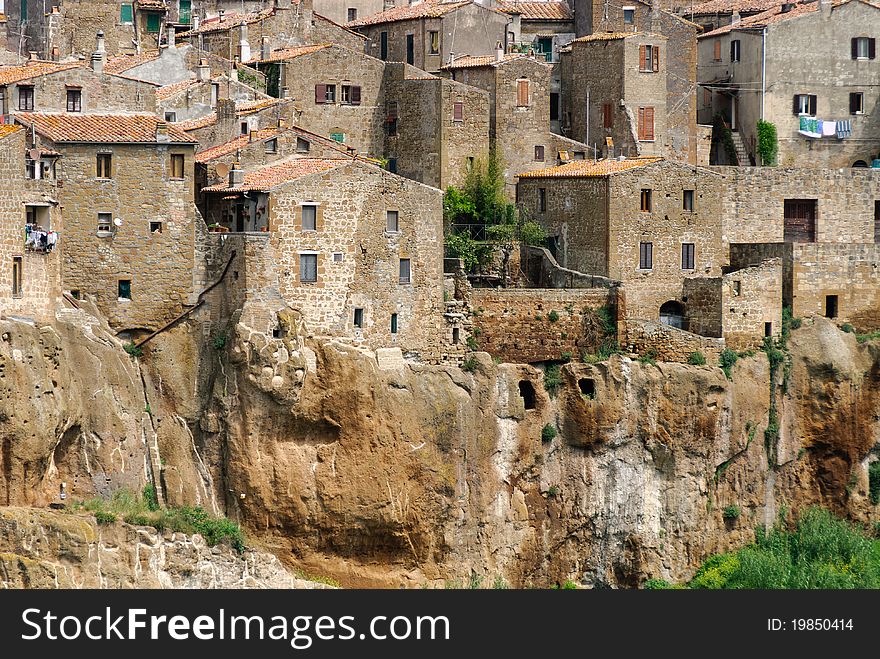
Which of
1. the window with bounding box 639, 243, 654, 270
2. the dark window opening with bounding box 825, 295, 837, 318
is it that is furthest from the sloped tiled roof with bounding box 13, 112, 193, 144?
the dark window opening with bounding box 825, 295, 837, 318

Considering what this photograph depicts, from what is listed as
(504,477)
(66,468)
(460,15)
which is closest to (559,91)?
(460,15)

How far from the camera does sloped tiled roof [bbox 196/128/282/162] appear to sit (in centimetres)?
7581

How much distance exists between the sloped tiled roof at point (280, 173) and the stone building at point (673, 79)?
13.6m

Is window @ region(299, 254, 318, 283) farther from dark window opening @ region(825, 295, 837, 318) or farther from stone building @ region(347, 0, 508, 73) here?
dark window opening @ region(825, 295, 837, 318)

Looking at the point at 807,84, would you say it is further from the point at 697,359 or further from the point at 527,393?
the point at 527,393

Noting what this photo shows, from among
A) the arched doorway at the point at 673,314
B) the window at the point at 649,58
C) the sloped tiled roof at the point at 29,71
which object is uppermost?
the window at the point at 649,58

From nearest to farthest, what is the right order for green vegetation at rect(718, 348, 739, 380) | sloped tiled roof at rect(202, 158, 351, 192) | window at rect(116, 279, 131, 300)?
1. window at rect(116, 279, 131, 300)
2. sloped tiled roof at rect(202, 158, 351, 192)
3. green vegetation at rect(718, 348, 739, 380)

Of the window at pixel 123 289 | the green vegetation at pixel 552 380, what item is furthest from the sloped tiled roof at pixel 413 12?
the window at pixel 123 289

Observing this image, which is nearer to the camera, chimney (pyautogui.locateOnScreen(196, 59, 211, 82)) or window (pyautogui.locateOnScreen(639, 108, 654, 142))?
chimney (pyautogui.locateOnScreen(196, 59, 211, 82))

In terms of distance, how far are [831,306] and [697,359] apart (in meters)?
6.16

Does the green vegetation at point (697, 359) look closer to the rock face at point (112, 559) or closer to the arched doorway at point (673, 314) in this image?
the arched doorway at point (673, 314)

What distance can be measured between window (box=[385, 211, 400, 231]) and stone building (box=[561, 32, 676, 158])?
12480mm

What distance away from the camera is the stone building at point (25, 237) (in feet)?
224

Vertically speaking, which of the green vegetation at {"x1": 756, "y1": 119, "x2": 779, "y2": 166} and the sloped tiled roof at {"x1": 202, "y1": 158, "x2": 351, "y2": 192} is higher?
the green vegetation at {"x1": 756, "y1": 119, "x2": 779, "y2": 166}
